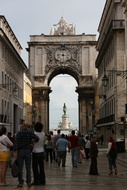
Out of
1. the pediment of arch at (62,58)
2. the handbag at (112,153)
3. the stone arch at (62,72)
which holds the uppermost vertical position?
the pediment of arch at (62,58)

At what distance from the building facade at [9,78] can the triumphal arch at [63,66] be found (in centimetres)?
2210

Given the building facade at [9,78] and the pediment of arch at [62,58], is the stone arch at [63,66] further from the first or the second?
the building facade at [9,78]

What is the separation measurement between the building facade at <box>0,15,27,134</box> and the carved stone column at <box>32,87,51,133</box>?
69.2 feet

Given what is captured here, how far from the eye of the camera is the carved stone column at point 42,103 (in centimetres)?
9356

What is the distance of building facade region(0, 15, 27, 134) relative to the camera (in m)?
51.6

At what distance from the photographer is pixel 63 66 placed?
9581cm

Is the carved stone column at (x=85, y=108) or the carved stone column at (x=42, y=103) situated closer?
the carved stone column at (x=42, y=103)

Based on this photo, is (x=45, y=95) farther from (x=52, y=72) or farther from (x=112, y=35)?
(x=112, y=35)

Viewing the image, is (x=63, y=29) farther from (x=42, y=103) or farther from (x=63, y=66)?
(x=42, y=103)

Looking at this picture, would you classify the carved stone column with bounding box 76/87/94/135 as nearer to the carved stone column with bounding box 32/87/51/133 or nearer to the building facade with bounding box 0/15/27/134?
the carved stone column with bounding box 32/87/51/133

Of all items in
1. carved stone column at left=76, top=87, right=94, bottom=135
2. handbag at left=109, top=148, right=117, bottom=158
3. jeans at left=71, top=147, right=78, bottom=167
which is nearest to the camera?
handbag at left=109, top=148, right=117, bottom=158

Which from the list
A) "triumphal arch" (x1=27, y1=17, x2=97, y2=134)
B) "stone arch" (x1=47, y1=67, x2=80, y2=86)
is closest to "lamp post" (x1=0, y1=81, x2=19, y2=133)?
"triumphal arch" (x1=27, y1=17, x2=97, y2=134)

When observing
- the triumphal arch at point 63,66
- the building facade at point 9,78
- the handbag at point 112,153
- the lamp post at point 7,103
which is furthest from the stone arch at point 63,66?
the handbag at point 112,153

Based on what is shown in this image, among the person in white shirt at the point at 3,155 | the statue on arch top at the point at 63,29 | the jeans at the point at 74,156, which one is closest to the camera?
the person in white shirt at the point at 3,155
